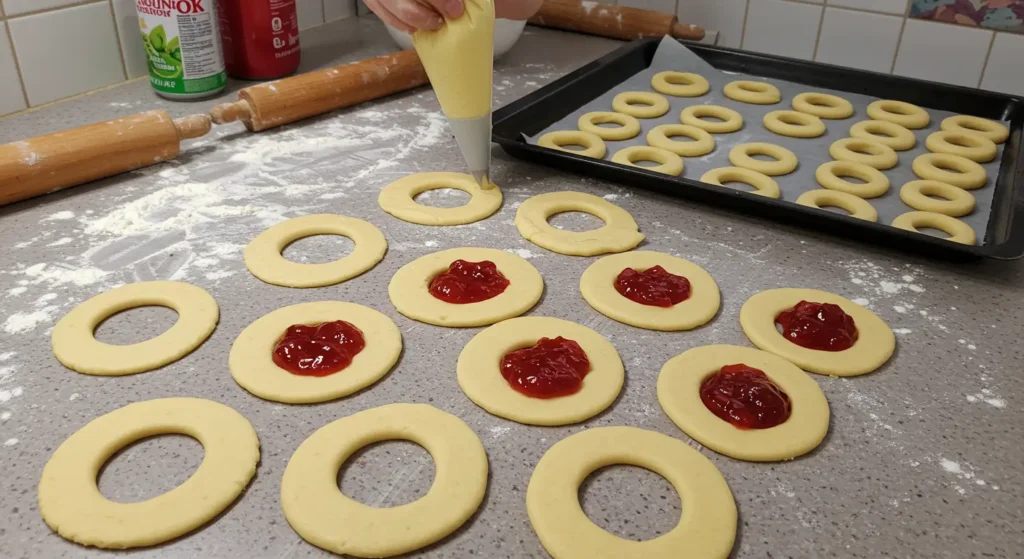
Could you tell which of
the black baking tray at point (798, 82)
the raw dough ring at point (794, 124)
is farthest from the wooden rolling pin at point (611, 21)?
the raw dough ring at point (794, 124)

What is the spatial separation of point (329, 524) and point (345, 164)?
86 centimetres

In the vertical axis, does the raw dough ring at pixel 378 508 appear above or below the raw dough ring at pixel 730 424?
below

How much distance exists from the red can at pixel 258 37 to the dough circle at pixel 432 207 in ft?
1.99

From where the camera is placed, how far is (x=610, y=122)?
1.67m

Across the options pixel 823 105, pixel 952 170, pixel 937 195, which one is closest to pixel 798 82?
pixel 823 105

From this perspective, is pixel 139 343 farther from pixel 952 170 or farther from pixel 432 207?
pixel 952 170

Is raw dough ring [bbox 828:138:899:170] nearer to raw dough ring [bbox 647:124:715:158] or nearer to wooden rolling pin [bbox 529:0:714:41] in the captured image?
raw dough ring [bbox 647:124:715:158]

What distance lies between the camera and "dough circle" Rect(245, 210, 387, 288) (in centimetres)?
106

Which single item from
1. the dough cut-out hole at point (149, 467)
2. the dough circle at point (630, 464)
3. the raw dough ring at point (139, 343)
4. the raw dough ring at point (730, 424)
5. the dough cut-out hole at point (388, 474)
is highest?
the raw dough ring at point (139, 343)

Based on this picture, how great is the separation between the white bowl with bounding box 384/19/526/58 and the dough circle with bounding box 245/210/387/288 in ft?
2.80

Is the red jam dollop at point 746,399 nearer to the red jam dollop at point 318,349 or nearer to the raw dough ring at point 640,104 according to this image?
the red jam dollop at point 318,349

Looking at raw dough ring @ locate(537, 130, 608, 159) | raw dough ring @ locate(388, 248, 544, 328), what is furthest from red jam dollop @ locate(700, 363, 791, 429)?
raw dough ring @ locate(537, 130, 608, 159)

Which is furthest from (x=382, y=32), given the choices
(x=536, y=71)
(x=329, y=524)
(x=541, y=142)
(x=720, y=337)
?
(x=329, y=524)

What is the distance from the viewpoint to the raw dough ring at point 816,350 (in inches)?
36.0
